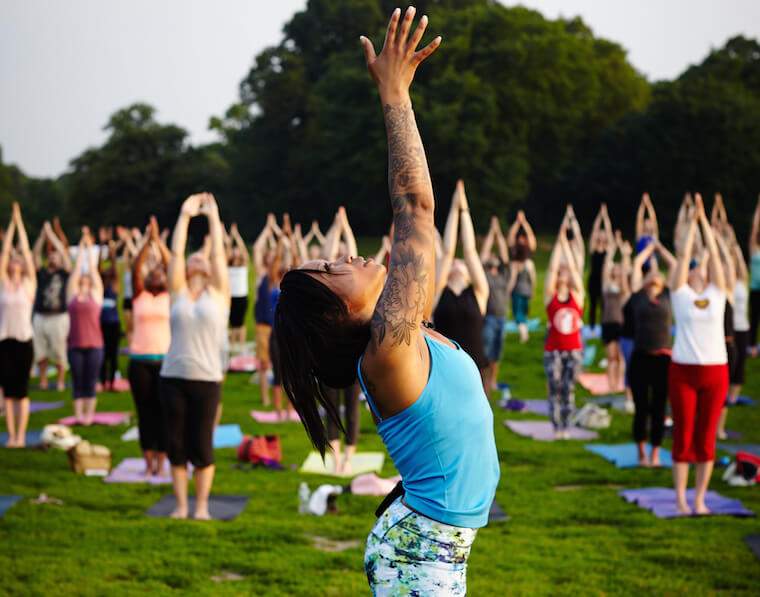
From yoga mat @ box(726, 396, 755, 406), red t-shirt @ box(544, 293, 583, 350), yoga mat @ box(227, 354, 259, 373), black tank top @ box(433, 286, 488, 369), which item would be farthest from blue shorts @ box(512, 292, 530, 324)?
black tank top @ box(433, 286, 488, 369)

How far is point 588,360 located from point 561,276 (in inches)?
263

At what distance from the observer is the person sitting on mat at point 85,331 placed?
41.2 feet

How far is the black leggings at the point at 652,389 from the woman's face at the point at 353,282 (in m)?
7.39

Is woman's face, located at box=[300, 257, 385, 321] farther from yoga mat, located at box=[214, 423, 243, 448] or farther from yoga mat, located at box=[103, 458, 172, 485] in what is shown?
yoga mat, located at box=[214, 423, 243, 448]

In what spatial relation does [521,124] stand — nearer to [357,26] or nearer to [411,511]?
[357,26]

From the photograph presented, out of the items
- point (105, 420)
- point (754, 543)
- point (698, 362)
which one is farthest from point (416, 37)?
point (105, 420)

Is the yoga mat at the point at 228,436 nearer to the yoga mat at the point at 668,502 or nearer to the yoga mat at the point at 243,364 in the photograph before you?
the yoga mat at the point at 668,502

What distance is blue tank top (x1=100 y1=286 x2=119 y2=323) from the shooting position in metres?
15.0

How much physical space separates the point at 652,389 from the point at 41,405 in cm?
947

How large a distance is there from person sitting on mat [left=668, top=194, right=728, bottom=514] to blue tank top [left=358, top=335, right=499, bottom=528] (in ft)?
18.0

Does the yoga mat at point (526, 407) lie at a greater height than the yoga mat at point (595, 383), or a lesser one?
lesser

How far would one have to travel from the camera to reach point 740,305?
12984mm

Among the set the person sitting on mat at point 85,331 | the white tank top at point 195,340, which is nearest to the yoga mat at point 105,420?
the person sitting on mat at point 85,331

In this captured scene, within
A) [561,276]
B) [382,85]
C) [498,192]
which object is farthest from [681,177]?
[382,85]
